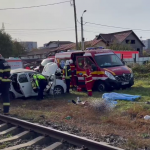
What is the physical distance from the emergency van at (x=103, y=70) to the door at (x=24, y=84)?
10.9ft

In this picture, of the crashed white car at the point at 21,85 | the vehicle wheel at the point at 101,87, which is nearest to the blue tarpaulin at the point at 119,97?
the vehicle wheel at the point at 101,87

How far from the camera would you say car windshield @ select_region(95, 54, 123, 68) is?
13.2m

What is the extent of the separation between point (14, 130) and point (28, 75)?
5214mm

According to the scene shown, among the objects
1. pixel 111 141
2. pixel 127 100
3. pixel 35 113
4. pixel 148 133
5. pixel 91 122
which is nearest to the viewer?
pixel 111 141

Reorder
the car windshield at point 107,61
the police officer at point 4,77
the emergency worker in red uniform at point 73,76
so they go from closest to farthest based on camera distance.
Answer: the police officer at point 4,77
the car windshield at point 107,61
the emergency worker in red uniform at point 73,76

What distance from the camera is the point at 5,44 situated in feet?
154

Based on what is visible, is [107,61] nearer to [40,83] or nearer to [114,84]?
[114,84]

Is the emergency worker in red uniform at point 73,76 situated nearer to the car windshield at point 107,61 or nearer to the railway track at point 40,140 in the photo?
the car windshield at point 107,61

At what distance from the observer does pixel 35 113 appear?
328 inches

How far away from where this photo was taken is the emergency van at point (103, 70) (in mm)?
12609

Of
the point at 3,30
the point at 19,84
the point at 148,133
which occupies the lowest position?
the point at 148,133

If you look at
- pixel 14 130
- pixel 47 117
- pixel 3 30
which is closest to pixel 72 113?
pixel 47 117

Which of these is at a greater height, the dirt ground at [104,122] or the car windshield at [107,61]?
the car windshield at [107,61]

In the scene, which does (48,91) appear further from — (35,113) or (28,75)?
(35,113)
